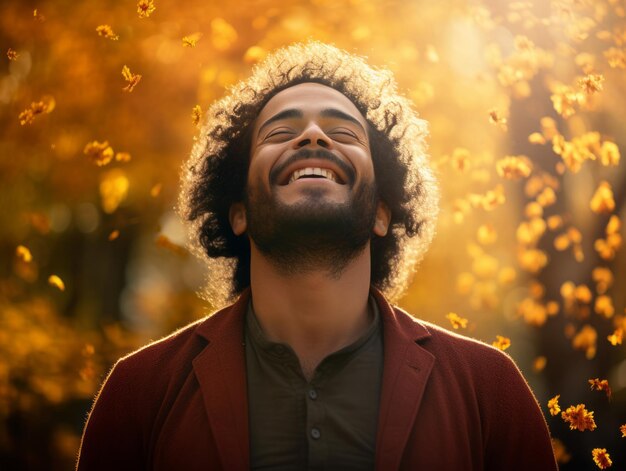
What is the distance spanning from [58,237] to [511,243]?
663 cm

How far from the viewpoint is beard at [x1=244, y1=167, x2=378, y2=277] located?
3295 millimetres

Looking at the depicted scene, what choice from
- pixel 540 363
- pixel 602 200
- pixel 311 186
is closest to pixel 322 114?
pixel 311 186

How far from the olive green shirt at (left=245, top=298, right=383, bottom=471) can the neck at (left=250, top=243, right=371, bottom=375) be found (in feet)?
0.29

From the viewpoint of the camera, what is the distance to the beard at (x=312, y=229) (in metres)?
3.29

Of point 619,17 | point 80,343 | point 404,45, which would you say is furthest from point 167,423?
point 80,343

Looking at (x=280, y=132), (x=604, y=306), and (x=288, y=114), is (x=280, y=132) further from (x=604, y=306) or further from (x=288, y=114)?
(x=604, y=306)

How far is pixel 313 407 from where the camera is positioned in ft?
10.1

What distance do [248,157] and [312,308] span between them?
111 cm

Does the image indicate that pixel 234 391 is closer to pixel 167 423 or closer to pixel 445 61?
pixel 167 423

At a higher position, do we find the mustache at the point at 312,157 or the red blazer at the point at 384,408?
the mustache at the point at 312,157

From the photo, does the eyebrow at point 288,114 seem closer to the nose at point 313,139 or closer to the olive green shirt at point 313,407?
the nose at point 313,139

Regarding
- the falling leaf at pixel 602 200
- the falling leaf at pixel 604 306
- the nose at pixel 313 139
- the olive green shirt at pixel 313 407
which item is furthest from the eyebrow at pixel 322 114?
A: the falling leaf at pixel 604 306

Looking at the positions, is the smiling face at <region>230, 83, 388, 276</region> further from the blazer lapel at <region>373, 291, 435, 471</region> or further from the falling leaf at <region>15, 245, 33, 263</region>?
the falling leaf at <region>15, 245, 33, 263</region>

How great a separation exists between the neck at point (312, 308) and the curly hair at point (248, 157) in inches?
29.4
